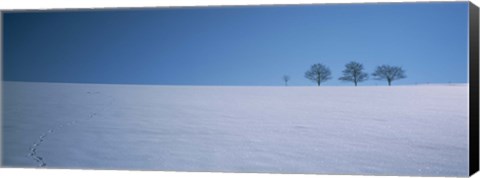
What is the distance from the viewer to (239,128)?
23.7 ft

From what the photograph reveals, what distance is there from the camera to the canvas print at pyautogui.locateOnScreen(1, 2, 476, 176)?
6.42 m

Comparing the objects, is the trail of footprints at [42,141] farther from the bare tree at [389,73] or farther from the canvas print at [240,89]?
the bare tree at [389,73]

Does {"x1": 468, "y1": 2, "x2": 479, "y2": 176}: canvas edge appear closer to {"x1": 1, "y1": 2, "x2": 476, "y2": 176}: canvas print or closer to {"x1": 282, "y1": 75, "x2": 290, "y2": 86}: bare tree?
{"x1": 1, "y1": 2, "x2": 476, "y2": 176}: canvas print

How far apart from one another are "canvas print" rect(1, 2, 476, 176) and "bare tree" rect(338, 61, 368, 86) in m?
0.01

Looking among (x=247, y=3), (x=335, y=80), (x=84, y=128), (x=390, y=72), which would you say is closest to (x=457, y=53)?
(x=390, y=72)

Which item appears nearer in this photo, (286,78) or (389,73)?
(389,73)

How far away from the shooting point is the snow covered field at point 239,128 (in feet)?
21.4

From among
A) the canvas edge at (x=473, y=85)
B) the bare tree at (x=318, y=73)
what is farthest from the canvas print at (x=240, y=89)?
the canvas edge at (x=473, y=85)

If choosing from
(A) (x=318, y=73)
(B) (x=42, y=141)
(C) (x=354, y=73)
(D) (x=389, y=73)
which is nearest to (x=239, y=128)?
(A) (x=318, y=73)

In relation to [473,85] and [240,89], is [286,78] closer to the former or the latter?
[240,89]

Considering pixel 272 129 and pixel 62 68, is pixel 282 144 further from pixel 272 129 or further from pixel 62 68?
pixel 62 68

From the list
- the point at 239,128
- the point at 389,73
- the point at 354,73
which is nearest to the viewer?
the point at 389,73

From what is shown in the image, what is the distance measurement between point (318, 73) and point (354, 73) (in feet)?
1.12

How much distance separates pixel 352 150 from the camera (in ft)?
21.7
